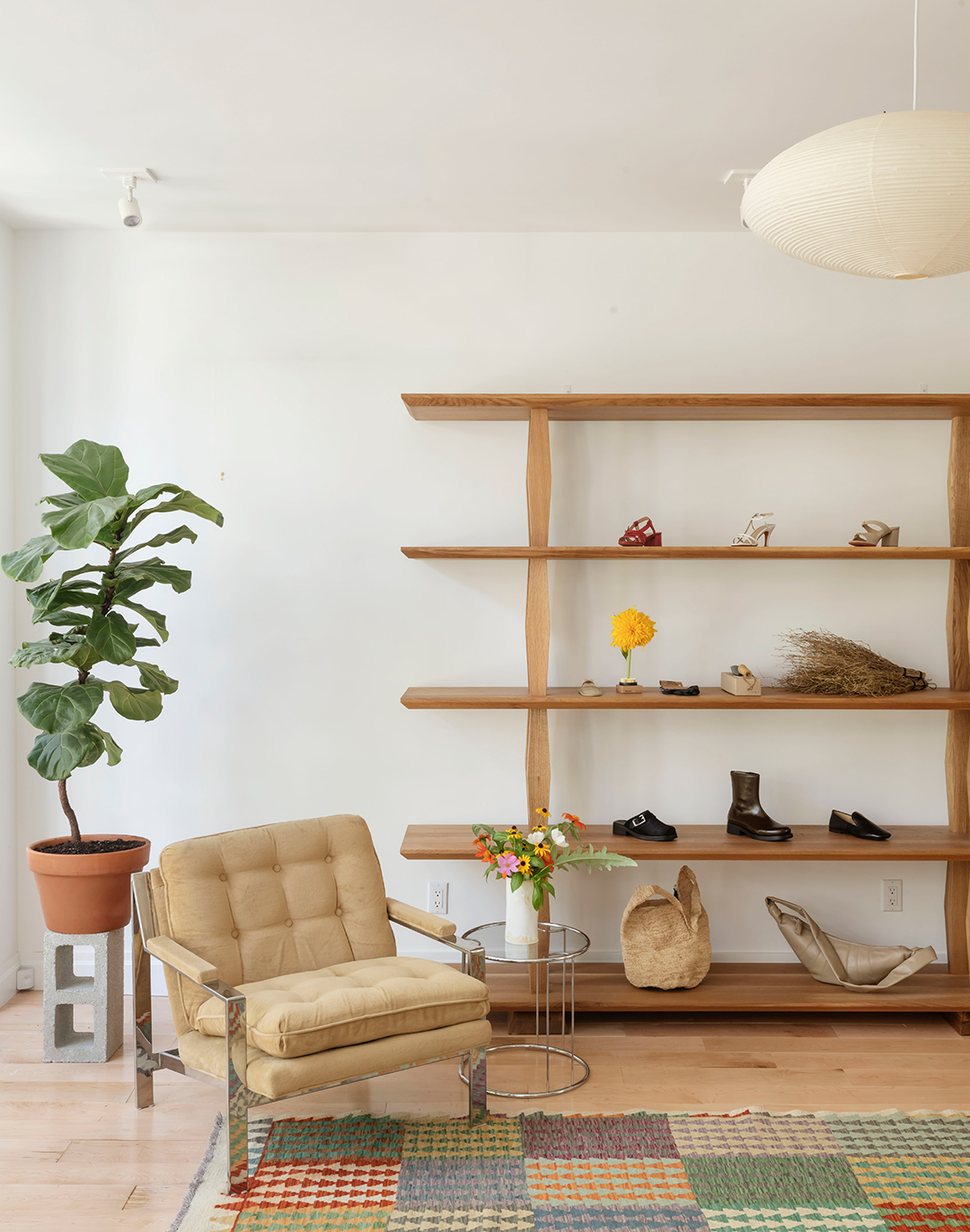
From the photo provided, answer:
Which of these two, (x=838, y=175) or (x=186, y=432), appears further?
(x=186, y=432)

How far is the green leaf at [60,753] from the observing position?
9.55ft

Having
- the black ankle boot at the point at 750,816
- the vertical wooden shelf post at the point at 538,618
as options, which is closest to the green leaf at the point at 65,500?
the vertical wooden shelf post at the point at 538,618

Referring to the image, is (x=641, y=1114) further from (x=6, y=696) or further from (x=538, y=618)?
(x=6, y=696)

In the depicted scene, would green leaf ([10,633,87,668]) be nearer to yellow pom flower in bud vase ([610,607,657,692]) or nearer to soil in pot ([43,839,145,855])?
soil in pot ([43,839,145,855])

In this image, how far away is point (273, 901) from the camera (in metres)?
2.83

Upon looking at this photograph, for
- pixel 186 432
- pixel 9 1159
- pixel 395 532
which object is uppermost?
pixel 186 432

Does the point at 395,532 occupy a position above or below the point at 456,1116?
above

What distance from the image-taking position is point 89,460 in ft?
10.1

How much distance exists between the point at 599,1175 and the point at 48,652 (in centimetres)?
214

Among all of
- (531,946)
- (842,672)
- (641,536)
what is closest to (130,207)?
(641,536)

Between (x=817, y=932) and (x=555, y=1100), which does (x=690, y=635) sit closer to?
(x=817, y=932)

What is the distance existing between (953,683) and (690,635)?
0.95m

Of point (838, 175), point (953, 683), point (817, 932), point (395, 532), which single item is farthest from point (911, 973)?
point (838, 175)

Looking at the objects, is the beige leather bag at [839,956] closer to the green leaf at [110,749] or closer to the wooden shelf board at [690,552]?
the wooden shelf board at [690,552]
